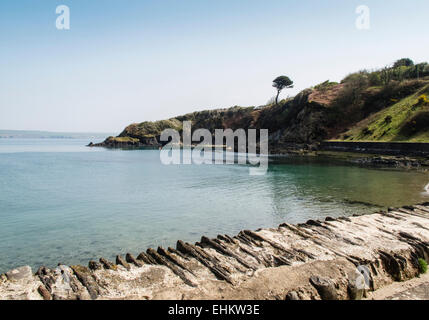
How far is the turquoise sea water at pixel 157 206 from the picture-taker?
16.1 m

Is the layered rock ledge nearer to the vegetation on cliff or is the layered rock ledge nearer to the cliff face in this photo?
the cliff face

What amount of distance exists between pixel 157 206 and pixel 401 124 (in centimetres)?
5741

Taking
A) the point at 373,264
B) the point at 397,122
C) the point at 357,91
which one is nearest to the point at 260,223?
the point at 373,264

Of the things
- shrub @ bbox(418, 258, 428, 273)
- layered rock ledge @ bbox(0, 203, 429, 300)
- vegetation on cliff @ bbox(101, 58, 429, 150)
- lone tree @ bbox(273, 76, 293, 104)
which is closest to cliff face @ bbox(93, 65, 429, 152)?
vegetation on cliff @ bbox(101, 58, 429, 150)

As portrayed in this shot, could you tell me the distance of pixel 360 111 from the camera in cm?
8900

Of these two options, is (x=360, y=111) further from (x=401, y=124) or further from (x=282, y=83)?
(x=282, y=83)

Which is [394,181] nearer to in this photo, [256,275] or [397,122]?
[256,275]

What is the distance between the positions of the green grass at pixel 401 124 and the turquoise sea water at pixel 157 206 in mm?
22283

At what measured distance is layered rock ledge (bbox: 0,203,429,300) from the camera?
27.8ft

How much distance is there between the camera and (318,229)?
1377 cm

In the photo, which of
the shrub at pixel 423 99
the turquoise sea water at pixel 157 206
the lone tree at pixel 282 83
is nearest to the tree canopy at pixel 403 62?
the lone tree at pixel 282 83

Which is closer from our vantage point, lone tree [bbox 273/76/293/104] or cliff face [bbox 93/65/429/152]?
cliff face [bbox 93/65/429/152]

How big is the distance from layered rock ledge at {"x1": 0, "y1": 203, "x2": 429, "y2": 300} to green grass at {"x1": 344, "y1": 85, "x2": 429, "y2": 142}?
50764mm

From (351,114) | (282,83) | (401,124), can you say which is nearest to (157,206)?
(401,124)
